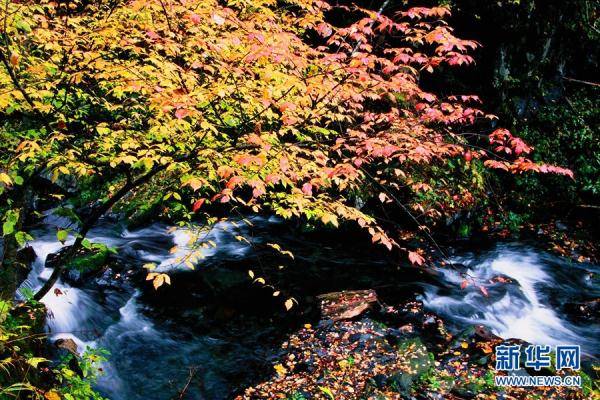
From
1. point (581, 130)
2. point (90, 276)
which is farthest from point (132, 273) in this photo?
point (581, 130)

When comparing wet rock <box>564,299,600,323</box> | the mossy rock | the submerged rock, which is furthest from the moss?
wet rock <box>564,299,600,323</box>

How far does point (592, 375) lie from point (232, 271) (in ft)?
22.5

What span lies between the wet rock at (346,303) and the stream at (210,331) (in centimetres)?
119

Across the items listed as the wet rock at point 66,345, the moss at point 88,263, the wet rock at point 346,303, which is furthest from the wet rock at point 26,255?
the wet rock at point 346,303

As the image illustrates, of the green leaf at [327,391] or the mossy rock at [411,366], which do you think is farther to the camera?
the mossy rock at [411,366]

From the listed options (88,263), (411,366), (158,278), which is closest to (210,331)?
(88,263)

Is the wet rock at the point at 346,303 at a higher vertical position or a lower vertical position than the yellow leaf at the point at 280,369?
higher

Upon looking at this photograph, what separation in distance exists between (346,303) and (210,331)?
2.56 metres

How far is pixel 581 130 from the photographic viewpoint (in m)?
12.3

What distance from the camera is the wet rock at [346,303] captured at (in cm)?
684

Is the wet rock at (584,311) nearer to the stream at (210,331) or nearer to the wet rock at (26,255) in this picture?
the stream at (210,331)

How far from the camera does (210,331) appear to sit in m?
7.05

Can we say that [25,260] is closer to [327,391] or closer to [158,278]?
[158,278]

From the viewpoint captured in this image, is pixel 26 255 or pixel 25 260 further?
pixel 26 255
